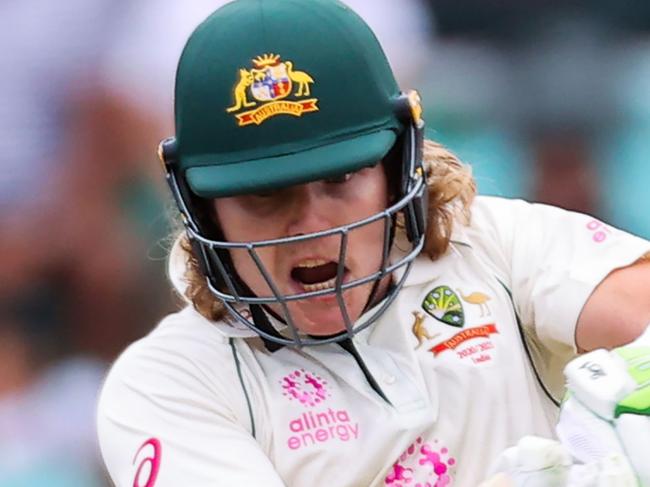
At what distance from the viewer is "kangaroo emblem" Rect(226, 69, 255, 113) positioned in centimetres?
101

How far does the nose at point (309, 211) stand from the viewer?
102 centimetres

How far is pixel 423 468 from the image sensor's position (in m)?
1.08

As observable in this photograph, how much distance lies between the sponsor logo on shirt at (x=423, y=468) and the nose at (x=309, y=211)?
231 millimetres

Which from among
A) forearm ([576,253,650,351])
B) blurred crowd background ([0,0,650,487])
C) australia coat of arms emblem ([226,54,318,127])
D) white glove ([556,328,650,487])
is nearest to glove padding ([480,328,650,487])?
white glove ([556,328,650,487])

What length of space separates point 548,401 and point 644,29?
2.89 ft

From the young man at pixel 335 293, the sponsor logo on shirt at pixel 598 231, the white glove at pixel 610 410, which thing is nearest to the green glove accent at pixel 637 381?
the white glove at pixel 610 410

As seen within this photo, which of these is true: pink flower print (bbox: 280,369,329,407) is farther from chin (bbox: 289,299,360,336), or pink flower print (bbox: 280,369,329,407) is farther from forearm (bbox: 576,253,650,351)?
forearm (bbox: 576,253,650,351)

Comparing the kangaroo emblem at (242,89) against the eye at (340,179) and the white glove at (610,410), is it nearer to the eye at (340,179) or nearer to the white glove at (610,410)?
the eye at (340,179)

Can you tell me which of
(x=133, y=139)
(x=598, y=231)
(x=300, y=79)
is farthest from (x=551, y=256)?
(x=133, y=139)

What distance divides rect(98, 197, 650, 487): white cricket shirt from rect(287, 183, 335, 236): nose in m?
0.16

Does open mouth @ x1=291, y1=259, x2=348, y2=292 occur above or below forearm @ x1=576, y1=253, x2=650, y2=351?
above

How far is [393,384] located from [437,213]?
18 cm

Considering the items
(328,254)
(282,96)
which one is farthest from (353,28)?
(328,254)

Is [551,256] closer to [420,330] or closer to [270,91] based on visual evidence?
[420,330]
